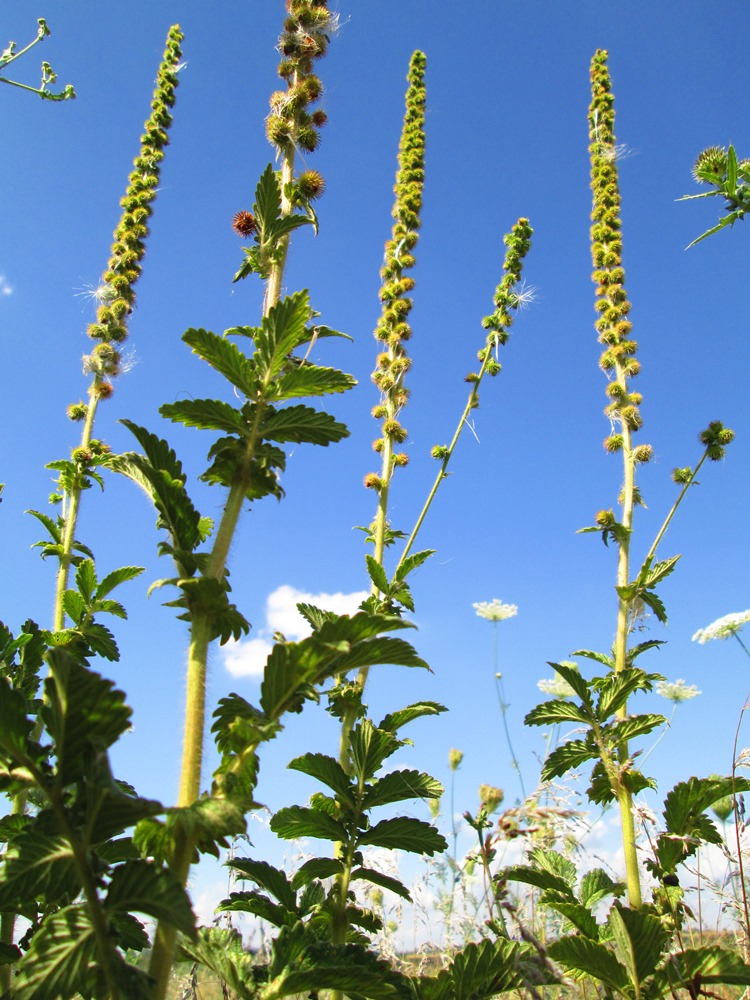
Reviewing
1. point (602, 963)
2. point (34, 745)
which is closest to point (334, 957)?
point (34, 745)

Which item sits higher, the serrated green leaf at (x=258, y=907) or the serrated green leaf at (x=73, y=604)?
the serrated green leaf at (x=73, y=604)

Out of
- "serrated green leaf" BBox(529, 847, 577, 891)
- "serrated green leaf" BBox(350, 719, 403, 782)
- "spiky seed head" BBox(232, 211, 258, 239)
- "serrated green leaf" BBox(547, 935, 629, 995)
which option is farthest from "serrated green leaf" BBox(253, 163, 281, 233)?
"serrated green leaf" BBox(529, 847, 577, 891)

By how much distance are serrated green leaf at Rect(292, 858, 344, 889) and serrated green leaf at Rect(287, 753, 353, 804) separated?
0.81 ft

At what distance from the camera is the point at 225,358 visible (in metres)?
2.28

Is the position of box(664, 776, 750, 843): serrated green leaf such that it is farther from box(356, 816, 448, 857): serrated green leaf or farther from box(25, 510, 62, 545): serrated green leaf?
box(25, 510, 62, 545): serrated green leaf

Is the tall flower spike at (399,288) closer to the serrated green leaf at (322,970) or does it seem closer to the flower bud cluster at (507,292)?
the flower bud cluster at (507,292)

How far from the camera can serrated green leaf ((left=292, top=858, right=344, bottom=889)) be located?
297cm

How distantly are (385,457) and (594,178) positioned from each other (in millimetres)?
4349

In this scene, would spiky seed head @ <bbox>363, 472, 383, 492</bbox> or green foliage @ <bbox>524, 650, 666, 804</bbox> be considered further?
spiky seed head @ <bbox>363, 472, 383, 492</bbox>

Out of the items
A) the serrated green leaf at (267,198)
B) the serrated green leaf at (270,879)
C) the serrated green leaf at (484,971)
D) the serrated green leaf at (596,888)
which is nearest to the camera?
the serrated green leaf at (484,971)

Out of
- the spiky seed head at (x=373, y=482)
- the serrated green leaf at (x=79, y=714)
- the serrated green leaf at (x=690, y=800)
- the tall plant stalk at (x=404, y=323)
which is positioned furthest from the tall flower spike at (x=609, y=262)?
the serrated green leaf at (x=79, y=714)

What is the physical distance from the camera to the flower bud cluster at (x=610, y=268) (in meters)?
6.21

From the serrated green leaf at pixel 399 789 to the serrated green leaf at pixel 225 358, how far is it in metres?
1.77

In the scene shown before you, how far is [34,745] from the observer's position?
1.68m
